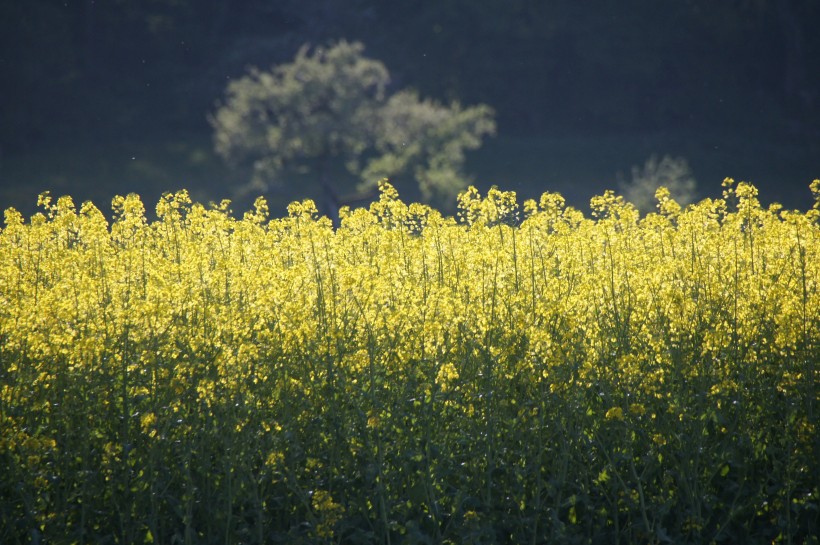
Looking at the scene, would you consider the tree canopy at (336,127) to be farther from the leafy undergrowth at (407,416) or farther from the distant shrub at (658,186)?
the leafy undergrowth at (407,416)

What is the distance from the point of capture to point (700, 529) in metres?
4.35

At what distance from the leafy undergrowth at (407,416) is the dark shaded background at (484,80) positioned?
118ft

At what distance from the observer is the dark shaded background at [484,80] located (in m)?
44.8

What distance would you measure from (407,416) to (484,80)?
1983 inches

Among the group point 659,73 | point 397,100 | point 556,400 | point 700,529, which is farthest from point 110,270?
point 659,73

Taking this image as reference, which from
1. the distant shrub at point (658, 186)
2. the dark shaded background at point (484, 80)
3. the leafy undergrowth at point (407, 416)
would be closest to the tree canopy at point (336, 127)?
the distant shrub at point (658, 186)

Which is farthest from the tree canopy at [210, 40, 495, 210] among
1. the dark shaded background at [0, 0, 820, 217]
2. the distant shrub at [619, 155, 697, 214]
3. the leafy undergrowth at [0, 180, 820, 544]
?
the leafy undergrowth at [0, 180, 820, 544]

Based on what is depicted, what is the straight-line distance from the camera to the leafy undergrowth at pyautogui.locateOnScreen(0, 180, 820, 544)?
4391 mm

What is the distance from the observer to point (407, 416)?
491 centimetres

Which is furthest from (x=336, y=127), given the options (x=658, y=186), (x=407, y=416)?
(x=407, y=416)

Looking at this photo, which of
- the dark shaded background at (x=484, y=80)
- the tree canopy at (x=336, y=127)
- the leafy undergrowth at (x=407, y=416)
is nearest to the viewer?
the leafy undergrowth at (x=407, y=416)

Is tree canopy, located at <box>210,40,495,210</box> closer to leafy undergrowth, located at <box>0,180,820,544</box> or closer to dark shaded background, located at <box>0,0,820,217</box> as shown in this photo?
dark shaded background, located at <box>0,0,820,217</box>

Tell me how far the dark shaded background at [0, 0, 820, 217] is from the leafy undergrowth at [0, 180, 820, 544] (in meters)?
35.9

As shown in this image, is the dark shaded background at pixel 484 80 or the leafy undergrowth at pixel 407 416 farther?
the dark shaded background at pixel 484 80
